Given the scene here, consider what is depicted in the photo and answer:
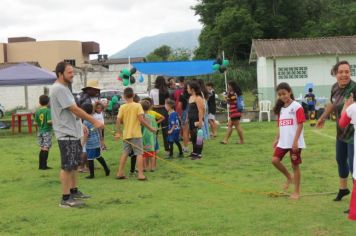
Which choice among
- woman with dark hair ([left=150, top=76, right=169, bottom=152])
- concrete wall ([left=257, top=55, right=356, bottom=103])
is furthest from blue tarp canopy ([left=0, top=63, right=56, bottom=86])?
concrete wall ([left=257, top=55, right=356, bottom=103])

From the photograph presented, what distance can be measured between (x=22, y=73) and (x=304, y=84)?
1245 cm

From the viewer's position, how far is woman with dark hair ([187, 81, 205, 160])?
398 inches

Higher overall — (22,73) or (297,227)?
(22,73)

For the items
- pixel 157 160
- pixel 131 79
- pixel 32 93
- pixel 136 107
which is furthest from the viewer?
pixel 32 93

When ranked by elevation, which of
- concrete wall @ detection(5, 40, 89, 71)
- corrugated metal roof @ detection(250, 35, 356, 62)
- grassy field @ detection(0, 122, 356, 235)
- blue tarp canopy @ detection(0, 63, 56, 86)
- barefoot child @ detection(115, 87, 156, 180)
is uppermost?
concrete wall @ detection(5, 40, 89, 71)

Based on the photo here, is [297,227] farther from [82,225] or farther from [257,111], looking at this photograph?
[257,111]

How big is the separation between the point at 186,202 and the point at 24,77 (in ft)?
41.9

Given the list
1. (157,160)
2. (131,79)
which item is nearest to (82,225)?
(157,160)

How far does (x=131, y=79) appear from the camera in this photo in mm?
15180

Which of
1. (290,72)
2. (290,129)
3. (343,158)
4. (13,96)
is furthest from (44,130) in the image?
(13,96)

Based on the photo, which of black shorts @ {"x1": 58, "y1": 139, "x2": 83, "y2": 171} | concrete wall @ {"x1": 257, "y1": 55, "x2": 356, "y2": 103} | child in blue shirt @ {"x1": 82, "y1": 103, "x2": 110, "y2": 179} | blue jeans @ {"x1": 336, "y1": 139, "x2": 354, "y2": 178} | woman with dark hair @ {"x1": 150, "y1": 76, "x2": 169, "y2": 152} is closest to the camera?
blue jeans @ {"x1": 336, "y1": 139, "x2": 354, "y2": 178}

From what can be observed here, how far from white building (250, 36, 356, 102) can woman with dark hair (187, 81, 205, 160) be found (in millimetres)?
11692

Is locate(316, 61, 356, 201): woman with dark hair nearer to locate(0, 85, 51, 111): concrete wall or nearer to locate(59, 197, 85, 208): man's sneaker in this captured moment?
locate(59, 197, 85, 208): man's sneaker

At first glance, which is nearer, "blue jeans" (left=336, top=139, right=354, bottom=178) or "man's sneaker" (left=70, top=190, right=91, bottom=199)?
"blue jeans" (left=336, top=139, right=354, bottom=178)
